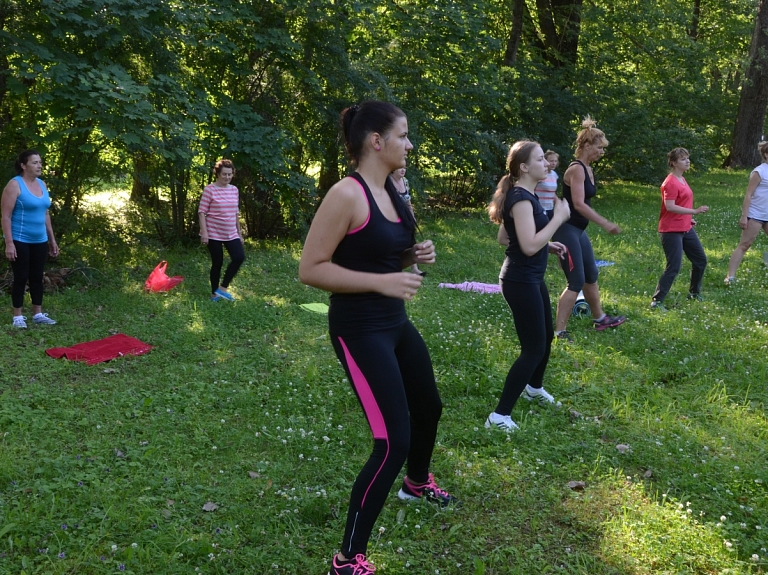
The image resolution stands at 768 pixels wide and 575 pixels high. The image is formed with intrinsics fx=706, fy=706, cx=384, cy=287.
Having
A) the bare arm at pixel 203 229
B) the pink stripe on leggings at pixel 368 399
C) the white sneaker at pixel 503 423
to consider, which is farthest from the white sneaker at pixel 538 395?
the bare arm at pixel 203 229

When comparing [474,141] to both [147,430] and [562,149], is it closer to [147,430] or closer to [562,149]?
[562,149]

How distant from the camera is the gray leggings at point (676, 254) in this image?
8.52m

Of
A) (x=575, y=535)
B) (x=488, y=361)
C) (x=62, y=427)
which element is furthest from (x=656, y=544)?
(x=62, y=427)

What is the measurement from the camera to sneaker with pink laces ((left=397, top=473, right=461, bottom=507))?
4.22 m

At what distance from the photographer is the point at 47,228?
324 inches

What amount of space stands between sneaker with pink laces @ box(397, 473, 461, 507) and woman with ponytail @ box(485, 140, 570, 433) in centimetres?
110

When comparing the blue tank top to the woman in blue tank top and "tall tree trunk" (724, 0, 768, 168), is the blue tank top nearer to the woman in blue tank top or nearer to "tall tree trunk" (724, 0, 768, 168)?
the woman in blue tank top

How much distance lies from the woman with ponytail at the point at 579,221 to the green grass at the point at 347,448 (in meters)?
0.48

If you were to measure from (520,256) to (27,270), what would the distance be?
586 cm

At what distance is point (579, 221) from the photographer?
23.5 ft

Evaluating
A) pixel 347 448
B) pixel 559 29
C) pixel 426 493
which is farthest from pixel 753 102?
pixel 426 493

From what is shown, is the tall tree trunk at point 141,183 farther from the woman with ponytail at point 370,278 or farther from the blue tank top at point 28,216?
the woman with ponytail at point 370,278

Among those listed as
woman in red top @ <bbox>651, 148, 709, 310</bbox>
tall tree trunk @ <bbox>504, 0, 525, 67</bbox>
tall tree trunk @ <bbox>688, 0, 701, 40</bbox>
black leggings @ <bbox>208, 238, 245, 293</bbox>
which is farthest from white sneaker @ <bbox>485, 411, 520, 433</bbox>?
tall tree trunk @ <bbox>688, 0, 701, 40</bbox>

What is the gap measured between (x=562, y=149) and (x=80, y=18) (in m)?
13.1
